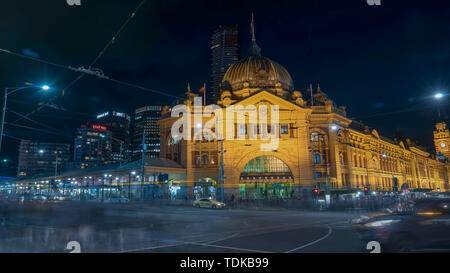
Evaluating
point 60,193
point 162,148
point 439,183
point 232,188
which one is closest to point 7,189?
point 60,193

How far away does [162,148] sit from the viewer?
64250mm

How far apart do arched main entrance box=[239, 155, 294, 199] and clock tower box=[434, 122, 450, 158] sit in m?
133

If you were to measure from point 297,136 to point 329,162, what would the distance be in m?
9.49

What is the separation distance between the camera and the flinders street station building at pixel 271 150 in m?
55.0

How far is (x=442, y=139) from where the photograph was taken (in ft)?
502

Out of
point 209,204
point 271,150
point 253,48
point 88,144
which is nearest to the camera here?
point 209,204

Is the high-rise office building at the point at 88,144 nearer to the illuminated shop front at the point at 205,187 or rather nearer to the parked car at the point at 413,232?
the illuminated shop front at the point at 205,187

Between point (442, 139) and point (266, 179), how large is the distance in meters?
141

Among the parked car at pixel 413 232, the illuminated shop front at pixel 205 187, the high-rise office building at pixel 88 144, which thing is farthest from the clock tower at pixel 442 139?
the parked car at pixel 413 232

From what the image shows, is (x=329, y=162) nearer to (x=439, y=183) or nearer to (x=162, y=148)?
(x=162, y=148)

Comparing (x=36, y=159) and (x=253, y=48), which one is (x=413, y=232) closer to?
(x=253, y=48)

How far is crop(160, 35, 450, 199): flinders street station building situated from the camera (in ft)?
181

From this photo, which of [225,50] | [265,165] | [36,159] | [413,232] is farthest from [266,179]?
[36,159]

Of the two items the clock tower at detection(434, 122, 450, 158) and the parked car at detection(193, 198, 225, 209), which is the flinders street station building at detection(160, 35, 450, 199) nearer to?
the parked car at detection(193, 198, 225, 209)
